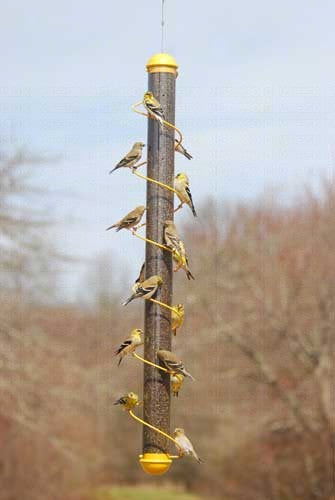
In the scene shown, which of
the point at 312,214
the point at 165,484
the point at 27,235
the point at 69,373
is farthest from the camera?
the point at 165,484

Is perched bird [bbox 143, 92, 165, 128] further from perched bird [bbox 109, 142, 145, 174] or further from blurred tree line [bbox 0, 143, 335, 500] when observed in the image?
blurred tree line [bbox 0, 143, 335, 500]

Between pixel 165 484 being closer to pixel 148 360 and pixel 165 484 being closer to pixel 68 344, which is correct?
pixel 68 344

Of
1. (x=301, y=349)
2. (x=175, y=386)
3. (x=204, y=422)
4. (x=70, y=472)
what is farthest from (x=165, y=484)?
(x=175, y=386)

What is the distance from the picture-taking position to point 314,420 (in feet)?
63.9

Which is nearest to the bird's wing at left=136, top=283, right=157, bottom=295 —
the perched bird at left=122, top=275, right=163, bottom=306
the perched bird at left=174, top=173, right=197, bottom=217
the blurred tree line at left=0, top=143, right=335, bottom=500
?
the perched bird at left=122, top=275, right=163, bottom=306

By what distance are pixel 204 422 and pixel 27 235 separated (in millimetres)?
8049

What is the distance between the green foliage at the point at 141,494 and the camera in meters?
23.8

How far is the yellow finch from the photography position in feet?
16.4

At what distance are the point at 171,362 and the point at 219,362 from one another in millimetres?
16340

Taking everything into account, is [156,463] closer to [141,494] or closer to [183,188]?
[183,188]

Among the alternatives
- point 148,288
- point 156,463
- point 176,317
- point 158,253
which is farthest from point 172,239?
point 156,463

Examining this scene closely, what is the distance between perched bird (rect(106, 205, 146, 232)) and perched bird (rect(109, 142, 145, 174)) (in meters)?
0.22

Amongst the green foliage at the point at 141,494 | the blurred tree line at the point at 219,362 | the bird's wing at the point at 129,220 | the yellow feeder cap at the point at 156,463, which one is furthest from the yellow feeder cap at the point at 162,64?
the green foliage at the point at 141,494

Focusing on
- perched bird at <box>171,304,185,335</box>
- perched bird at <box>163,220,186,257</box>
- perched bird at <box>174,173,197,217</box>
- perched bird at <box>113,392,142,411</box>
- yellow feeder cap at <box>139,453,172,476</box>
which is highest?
perched bird at <box>174,173,197,217</box>
